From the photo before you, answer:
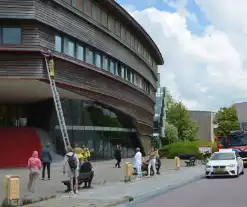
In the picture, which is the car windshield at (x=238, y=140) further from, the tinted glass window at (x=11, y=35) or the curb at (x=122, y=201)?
the curb at (x=122, y=201)

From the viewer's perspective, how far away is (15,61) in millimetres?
27797

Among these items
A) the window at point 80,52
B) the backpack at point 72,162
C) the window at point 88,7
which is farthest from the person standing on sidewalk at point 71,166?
the window at point 88,7

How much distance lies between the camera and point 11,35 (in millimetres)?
28344

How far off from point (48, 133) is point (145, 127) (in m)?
21.1

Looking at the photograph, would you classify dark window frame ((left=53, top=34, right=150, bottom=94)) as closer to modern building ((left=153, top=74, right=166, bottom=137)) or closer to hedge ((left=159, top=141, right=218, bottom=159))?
hedge ((left=159, top=141, right=218, bottom=159))

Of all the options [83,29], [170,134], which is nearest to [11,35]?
[83,29]

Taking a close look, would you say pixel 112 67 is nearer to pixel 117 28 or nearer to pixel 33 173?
pixel 117 28

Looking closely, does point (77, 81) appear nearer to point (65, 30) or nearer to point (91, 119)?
point (65, 30)

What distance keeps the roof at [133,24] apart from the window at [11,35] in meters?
10.1

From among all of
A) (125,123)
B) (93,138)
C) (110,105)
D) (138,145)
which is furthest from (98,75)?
(138,145)

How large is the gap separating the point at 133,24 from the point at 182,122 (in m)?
55.3

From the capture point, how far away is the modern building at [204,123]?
432ft

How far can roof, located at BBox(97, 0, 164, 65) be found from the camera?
126ft

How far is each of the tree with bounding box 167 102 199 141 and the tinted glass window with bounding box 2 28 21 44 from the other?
2808 inches
